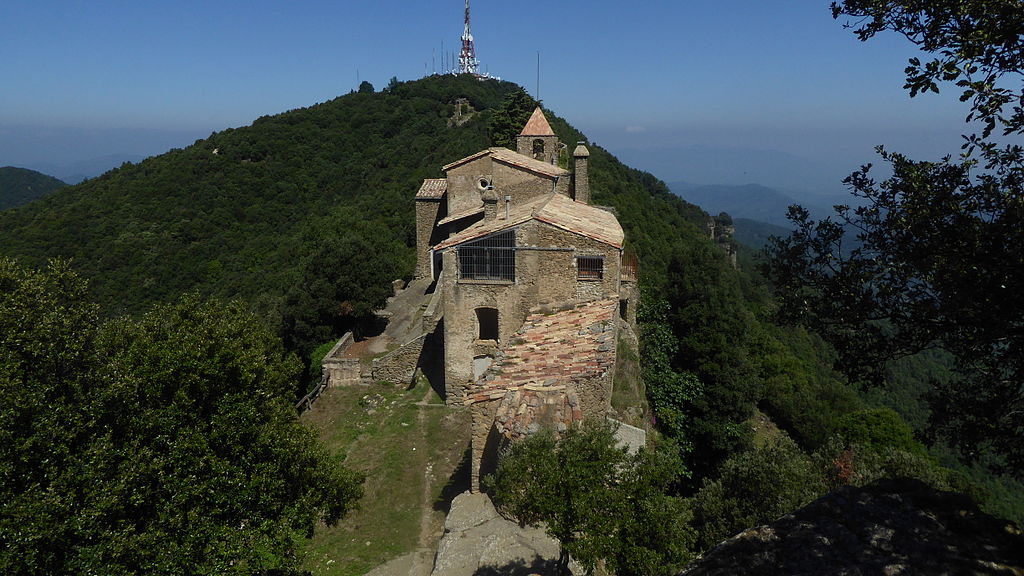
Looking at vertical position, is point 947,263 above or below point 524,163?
below

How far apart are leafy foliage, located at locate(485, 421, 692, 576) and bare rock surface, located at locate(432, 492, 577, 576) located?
6.83 feet

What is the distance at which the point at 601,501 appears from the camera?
295 inches

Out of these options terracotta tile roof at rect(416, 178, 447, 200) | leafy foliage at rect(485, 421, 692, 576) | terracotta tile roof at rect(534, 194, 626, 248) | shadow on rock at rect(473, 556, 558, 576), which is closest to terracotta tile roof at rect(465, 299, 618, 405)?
terracotta tile roof at rect(534, 194, 626, 248)

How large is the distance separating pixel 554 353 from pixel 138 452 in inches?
331

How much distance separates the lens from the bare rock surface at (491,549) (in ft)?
31.6

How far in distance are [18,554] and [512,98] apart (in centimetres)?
5037

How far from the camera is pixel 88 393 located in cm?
818

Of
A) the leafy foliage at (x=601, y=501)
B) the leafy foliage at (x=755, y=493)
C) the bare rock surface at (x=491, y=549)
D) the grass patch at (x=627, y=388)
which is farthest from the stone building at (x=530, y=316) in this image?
the leafy foliage at (x=755, y=493)

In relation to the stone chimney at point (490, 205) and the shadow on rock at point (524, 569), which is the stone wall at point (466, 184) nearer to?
the stone chimney at point (490, 205)

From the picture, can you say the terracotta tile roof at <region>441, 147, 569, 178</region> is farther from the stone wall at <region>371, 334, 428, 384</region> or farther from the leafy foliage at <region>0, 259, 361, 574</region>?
the leafy foliage at <region>0, 259, 361, 574</region>

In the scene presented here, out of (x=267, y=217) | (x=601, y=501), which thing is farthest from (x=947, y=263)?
(x=267, y=217)

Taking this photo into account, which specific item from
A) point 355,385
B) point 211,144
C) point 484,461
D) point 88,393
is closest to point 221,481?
point 88,393

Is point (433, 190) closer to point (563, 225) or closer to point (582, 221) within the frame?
point (582, 221)

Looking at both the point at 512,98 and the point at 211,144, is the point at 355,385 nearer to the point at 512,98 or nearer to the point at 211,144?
the point at 512,98
